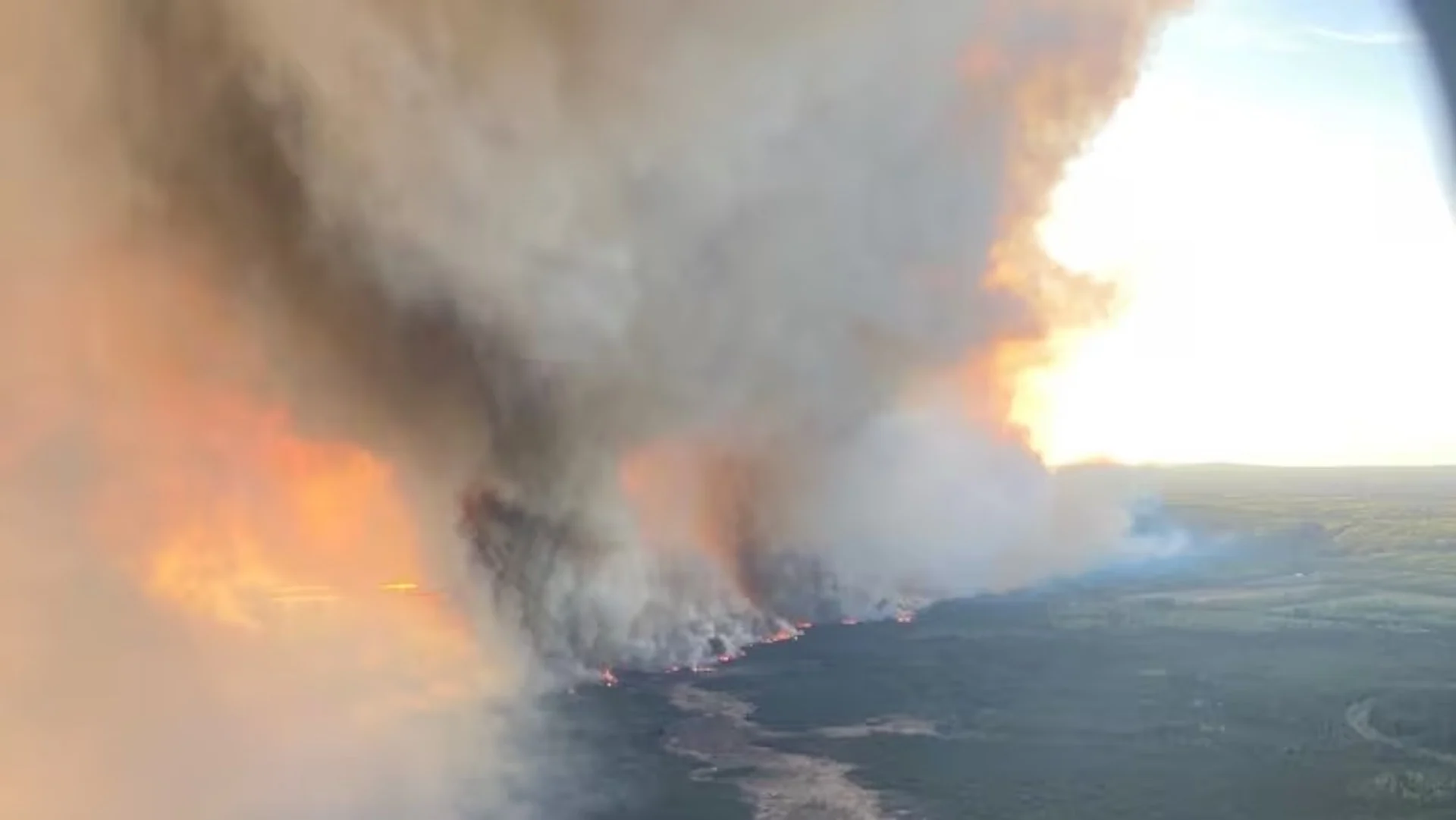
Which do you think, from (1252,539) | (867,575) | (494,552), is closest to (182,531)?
(494,552)

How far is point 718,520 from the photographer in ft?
155

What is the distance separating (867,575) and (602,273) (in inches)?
873

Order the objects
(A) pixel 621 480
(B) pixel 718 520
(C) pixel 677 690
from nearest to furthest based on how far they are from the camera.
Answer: (C) pixel 677 690 → (A) pixel 621 480 → (B) pixel 718 520

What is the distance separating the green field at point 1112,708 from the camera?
20859 millimetres

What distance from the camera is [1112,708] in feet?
91.6

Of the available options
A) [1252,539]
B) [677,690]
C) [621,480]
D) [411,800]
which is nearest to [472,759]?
[411,800]

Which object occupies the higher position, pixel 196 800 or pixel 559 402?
pixel 559 402

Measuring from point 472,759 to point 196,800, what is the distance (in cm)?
492

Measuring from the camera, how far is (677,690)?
3089 centimetres

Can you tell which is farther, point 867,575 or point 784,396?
point 867,575

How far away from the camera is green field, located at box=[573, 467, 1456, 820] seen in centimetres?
2086

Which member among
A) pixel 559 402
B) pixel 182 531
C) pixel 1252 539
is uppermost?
pixel 559 402

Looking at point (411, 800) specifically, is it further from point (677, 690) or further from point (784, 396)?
point (784, 396)

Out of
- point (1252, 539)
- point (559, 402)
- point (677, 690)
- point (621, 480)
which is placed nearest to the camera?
point (677, 690)
